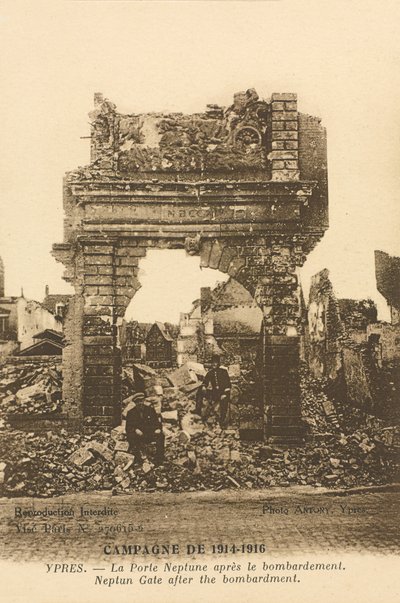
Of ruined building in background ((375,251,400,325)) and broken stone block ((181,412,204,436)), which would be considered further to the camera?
broken stone block ((181,412,204,436))

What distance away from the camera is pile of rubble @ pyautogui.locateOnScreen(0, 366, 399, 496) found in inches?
367

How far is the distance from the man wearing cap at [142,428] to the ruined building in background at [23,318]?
1562mm

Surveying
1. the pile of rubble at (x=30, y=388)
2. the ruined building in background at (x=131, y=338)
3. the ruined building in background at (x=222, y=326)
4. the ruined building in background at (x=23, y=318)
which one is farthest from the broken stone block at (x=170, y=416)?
the ruined building in background at (x=23, y=318)

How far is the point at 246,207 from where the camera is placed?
32.5 ft

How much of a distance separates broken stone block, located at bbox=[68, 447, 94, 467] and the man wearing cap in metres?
0.56

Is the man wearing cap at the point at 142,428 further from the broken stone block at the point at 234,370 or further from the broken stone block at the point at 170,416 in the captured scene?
the broken stone block at the point at 234,370

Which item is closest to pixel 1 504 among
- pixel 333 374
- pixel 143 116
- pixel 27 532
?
pixel 27 532

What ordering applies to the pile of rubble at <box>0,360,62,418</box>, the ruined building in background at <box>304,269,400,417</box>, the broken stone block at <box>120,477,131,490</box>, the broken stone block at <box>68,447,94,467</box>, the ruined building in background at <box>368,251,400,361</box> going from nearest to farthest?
1. the broken stone block at <box>120,477,131,490</box>
2. the broken stone block at <box>68,447,94,467</box>
3. the ruined building in background at <box>368,251,400,361</box>
4. the pile of rubble at <box>0,360,62,418</box>
5. the ruined building in background at <box>304,269,400,417</box>

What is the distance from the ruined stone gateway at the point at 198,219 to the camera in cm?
978

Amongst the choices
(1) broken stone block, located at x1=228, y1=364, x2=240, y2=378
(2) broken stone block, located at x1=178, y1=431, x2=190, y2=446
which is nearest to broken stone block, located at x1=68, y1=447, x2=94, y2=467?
(2) broken stone block, located at x1=178, y1=431, x2=190, y2=446

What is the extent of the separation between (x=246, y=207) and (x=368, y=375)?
2.93 meters

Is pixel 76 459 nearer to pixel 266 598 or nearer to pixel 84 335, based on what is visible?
pixel 84 335

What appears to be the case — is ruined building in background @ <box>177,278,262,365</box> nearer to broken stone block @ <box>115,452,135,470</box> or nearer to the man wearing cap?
the man wearing cap

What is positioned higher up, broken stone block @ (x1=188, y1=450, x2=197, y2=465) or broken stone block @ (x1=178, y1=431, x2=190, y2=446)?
broken stone block @ (x1=178, y1=431, x2=190, y2=446)
